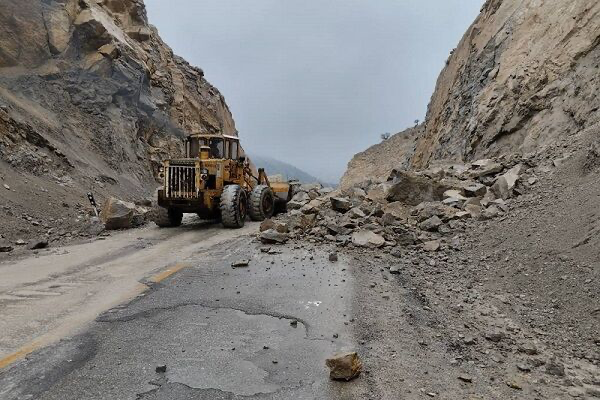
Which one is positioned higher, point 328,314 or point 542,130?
point 542,130

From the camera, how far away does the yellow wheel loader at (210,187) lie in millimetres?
11352

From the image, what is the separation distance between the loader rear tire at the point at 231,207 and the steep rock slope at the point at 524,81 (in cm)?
695

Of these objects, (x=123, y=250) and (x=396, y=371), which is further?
(x=123, y=250)

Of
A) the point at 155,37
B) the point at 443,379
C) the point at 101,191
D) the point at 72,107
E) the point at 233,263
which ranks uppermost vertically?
the point at 155,37

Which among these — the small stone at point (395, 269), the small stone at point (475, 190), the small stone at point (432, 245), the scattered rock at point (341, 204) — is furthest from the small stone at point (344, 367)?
the scattered rock at point (341, 204)

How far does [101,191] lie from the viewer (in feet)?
53.4

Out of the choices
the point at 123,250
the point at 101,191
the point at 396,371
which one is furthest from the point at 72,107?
the point at 396,371

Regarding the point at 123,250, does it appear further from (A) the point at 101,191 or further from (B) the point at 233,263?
(A) the point at 101,191

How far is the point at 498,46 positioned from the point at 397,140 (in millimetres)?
27345

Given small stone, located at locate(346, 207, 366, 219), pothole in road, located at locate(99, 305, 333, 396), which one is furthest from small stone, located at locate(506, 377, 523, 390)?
small stone, located at locate(346, 207, 366, 219)

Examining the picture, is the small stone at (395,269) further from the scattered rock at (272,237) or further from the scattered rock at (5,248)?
the scattered rock at (5,248)

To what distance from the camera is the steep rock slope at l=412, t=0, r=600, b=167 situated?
11.0 m

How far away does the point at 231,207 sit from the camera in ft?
37.4

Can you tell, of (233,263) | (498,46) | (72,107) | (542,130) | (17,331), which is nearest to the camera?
(17,331)
